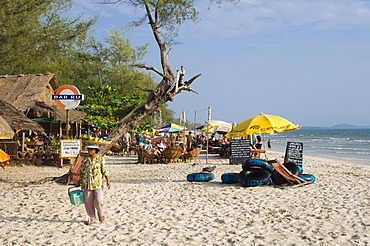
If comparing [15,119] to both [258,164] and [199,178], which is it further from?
[258,164]

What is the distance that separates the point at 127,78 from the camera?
34.9 m

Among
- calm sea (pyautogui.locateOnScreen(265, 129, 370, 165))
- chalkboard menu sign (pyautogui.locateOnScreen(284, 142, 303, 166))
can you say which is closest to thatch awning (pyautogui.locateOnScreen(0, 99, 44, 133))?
chalkboard menu sign (pyautogui.locateOnScreen(284, 142, 303, 166))

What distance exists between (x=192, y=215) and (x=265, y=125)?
22.4ft

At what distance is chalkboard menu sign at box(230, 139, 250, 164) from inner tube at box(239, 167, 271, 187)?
535 centimetres

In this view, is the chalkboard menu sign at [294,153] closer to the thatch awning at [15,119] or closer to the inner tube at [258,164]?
the inner tube at [258,164]

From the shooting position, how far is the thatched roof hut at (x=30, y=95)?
17.1 metres

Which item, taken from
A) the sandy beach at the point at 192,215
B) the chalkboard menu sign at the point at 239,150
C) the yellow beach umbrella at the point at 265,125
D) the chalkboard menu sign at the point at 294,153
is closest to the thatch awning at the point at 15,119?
the sandy beach at the point at 192,215

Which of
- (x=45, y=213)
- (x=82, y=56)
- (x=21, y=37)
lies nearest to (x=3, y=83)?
(x=21, y=37)

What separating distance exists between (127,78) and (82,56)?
376 centimetres

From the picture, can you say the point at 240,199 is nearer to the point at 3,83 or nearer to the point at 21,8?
the point at 21,8

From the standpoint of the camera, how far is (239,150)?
1675 centimetres

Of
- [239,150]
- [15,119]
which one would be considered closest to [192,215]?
[15,119]

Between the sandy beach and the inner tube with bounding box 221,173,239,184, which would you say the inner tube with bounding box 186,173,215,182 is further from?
the inner tube with bounding box 221,173,239,184

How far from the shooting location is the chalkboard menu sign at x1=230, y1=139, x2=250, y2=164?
16.6 metres
